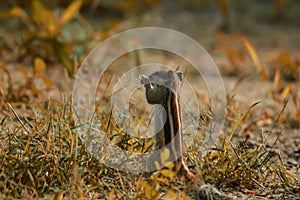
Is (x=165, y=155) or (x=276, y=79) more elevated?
(x=276, y=79)

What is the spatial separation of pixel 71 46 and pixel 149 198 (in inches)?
61.1

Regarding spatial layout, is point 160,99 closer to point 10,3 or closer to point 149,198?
point 149,198

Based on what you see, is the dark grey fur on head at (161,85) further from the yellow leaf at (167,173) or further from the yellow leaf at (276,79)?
the yellow leaf at (276,79)

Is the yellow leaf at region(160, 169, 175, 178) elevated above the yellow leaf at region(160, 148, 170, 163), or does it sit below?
below

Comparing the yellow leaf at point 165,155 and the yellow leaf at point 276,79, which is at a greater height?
the yellow leaf at point 276,79

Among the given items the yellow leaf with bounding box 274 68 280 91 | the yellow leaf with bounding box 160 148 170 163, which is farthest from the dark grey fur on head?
the yellow leaf with bounding box 274 68 280 91

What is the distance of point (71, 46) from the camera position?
9.97 ft

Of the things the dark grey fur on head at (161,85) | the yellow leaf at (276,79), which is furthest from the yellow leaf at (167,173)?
the yellow leaf at (276,79)

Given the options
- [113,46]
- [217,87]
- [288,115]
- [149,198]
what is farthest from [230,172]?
[113,46]

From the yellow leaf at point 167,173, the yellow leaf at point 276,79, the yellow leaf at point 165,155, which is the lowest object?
the yellow leaf at point 167,173

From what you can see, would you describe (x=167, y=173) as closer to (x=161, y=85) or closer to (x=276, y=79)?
(x=161, y=85)

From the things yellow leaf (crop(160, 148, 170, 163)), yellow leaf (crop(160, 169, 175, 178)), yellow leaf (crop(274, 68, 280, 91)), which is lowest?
yellow leaf (crop(160, 169, 175, 178))

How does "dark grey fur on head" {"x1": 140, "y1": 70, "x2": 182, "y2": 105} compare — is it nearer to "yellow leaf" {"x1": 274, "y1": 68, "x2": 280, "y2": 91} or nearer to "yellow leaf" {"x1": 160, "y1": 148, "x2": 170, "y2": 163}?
"yellow leaf" {"x1": 160, "y1": 148, "x2": 170, "y2": 163}

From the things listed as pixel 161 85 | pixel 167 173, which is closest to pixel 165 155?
pixel 167 173
